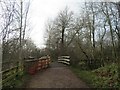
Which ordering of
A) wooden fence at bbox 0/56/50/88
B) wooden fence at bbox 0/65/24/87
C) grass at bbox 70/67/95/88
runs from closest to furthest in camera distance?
wooden fence at bbox 0/65/24/87 < wooden fence at bbox 0/56/50/88 < grass at bbox 70/67/95/88

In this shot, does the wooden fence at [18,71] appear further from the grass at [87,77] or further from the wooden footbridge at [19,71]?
the grass at [87,77]

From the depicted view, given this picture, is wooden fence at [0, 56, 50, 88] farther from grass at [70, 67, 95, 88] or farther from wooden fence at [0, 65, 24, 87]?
grass at [70, 67, 95, 88]

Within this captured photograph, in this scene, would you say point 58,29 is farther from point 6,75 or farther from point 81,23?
point 6,75

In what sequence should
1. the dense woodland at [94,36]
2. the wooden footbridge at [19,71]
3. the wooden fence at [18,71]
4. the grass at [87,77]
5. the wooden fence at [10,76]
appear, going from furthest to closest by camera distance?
1. the dense woodland at [94,36]
2. the grass at [87,77]
3. the wooden footbridge at [19,71]
4. the wooden fence at [18,71]
5. the wooden fence at [10,76]

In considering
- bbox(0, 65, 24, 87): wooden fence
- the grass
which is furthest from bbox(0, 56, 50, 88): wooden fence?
the grass

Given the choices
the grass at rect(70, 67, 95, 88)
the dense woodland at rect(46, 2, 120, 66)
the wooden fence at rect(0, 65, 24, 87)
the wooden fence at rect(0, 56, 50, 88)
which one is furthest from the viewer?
the dense woodland at rect(46, 2, 120, 66)

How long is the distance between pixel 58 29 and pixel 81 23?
10.8m

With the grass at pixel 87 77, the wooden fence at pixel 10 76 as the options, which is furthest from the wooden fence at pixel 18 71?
the grass at pixel 87 77

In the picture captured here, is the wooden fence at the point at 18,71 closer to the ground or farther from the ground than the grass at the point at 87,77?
farther from the ground

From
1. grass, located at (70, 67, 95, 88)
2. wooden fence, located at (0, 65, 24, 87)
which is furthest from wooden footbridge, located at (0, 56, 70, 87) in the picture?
grass, located at (70, 67, 95, 88)

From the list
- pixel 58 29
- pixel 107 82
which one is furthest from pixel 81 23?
pixel 107 82

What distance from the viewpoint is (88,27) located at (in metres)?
24.9

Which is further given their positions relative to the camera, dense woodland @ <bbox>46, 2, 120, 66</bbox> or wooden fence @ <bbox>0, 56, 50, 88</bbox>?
dense woodland @ <bbox>46, 2, 120, 66</bbox>

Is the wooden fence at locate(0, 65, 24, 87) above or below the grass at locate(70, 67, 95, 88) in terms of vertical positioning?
above
